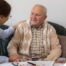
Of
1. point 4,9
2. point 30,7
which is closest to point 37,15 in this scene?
point 30,7

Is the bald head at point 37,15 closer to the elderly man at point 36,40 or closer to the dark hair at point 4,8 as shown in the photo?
the elderly man at point 36,40

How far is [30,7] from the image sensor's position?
136 inches

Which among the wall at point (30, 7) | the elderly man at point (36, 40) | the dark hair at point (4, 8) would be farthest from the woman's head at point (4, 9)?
the wall at point (30, 7)

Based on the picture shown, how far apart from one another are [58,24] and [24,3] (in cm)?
60

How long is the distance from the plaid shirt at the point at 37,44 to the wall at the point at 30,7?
0.68m

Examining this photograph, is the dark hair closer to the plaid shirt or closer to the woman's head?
the woman's head

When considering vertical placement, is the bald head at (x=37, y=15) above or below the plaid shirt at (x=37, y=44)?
above

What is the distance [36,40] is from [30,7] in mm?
809

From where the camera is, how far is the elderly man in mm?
2748

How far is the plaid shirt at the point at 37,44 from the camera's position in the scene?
2.79 meters

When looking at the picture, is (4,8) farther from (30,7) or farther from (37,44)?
(30,7)

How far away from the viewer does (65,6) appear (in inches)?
136

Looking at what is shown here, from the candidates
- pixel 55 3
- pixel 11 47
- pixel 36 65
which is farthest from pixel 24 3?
pixel 36 65

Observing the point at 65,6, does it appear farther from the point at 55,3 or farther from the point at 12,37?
the point at 12,37
